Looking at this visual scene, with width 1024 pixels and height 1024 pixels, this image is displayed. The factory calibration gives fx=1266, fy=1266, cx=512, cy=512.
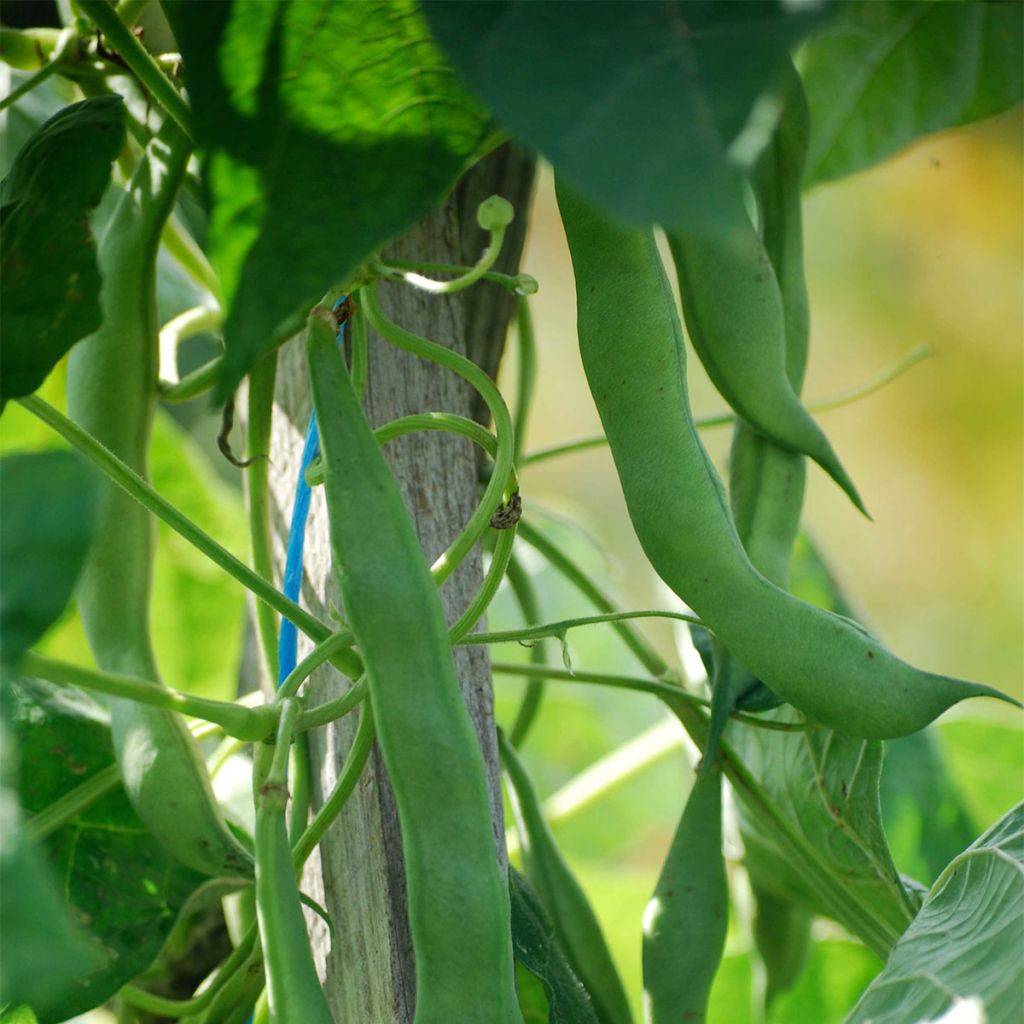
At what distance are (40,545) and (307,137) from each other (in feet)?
0.46

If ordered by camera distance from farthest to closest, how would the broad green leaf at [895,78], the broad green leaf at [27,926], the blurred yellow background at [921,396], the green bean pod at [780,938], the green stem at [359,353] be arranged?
the blurred yellow background at [921,396], the broad green leaf at [895,78], the green bean pod at [780,938], the green stem at [359,353], the broad green leaf at [27,926]

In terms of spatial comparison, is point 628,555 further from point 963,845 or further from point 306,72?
point 306,72

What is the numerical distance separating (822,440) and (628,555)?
2.46 meters

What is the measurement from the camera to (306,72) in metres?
0.36

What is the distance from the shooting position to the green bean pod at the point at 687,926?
1.62 ft

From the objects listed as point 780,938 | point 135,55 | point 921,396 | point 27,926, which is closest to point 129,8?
point 135,55

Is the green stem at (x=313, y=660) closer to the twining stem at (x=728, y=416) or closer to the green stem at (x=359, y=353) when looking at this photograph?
the green stem at (x=359, y=353)

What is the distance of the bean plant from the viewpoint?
27cm

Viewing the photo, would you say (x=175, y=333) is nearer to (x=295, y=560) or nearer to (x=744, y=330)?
(x=295, y=560)

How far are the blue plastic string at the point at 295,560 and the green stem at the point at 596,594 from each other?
13cm

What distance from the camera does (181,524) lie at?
1.35 ft

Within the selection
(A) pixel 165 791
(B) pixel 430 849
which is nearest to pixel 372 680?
(B) pixel 430 849

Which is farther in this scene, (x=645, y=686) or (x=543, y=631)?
(x=645, y=686)

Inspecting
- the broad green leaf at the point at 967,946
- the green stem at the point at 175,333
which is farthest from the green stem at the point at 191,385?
the broad green leaf at the point at 967,946
